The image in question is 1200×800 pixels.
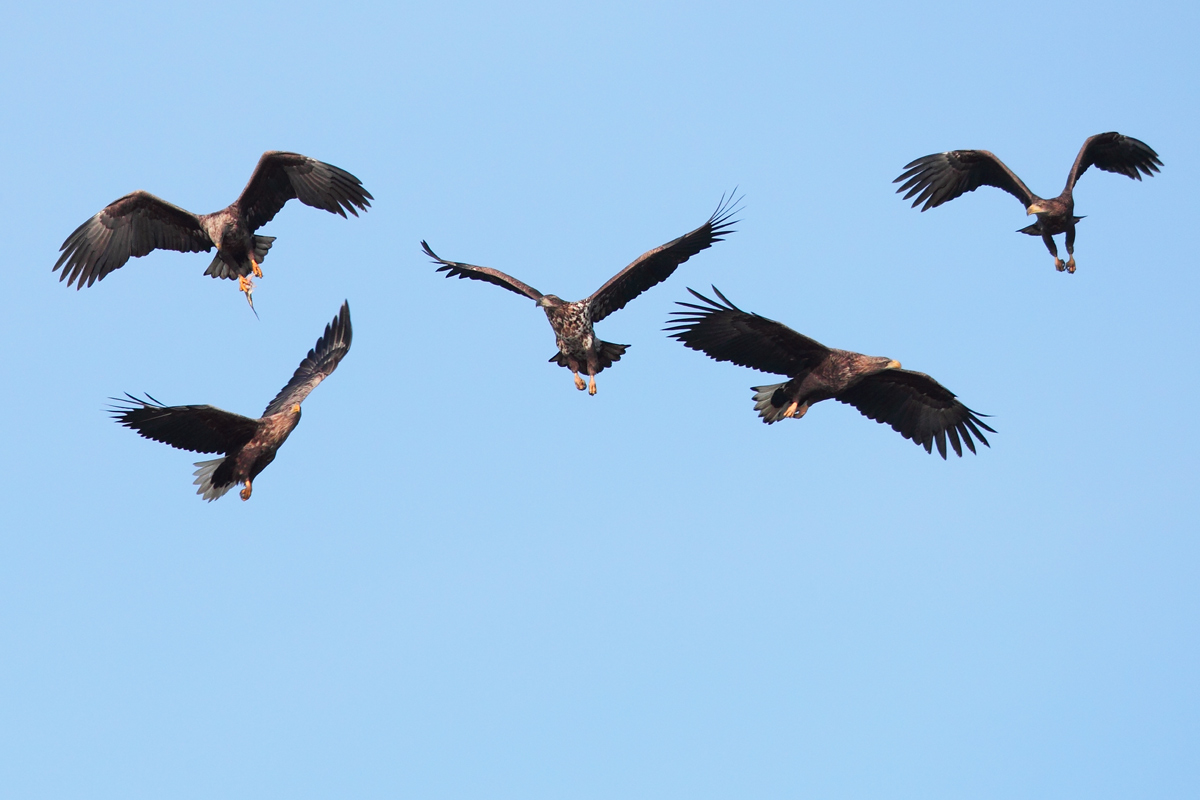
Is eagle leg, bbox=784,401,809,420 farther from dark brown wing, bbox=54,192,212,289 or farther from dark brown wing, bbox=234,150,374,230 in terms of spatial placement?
dark brown wing, bbox=54,192,212,289

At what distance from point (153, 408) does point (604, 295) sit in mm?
4484

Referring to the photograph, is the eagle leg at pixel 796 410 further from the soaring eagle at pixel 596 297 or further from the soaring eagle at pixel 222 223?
the soaring eagle at pixel 222 223

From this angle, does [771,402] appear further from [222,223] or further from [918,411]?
[222,223]

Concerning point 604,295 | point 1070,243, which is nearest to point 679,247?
point 604,295

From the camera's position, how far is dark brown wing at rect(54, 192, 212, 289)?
16.9 meters

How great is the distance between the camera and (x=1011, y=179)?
59.3ft

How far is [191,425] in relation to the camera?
46.3 feet

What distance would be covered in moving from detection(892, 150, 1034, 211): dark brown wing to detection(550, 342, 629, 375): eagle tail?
4.81 m

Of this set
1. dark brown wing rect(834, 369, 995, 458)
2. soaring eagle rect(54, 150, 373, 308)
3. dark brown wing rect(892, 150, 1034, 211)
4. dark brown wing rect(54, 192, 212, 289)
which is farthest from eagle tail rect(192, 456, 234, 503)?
dark brown wing rect(892, 150, 1034, 211)

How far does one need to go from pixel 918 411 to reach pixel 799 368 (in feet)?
5.65

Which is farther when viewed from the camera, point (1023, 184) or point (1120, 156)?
point (1120, 156)

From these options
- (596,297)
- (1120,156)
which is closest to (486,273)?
(596,297)

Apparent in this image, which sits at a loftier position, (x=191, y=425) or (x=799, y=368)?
(x=799, y=368)

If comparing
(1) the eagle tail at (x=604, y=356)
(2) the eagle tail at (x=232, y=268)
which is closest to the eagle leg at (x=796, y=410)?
(1) the eagle tail at (x=604, y=356)
